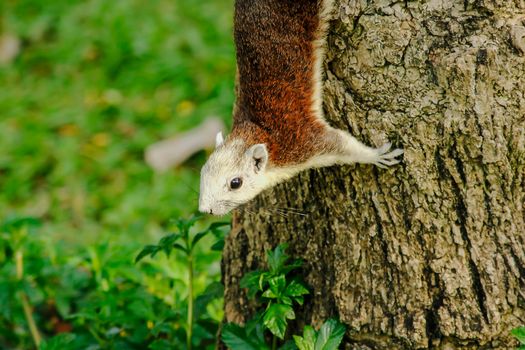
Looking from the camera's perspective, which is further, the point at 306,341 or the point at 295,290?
the point at 295,290

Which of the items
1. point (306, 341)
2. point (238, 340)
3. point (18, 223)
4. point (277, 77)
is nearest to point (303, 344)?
point (306, 341)

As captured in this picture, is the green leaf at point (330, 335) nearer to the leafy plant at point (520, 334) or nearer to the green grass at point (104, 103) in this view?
the leafy plant at point (520, 334)

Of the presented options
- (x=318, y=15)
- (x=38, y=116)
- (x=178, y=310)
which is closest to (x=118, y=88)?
(x=38, y=116)

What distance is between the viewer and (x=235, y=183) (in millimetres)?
3201

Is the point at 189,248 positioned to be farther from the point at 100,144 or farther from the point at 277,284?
the point at 100,144

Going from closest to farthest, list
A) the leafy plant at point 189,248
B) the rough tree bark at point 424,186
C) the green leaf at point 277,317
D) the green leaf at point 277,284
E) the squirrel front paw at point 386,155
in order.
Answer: the rough tree bark at point 424,186 < the squirrel front paw at point 386,155 < the green leaf at point 277,317 < the green leaf at point 277,284 < the leafy plant at point 189,248

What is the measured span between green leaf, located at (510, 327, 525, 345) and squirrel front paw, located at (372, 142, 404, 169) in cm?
74

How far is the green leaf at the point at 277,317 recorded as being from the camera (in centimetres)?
297

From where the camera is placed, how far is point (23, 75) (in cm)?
779

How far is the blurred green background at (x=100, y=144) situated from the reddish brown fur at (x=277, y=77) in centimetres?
108

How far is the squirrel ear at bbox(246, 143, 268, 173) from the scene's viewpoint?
10.3 ft

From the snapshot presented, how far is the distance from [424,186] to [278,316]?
29.7 inches

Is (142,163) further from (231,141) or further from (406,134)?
(406,134)

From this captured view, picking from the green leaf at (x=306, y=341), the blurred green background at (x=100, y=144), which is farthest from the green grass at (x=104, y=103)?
the green leaf at (x=306, y=341)
